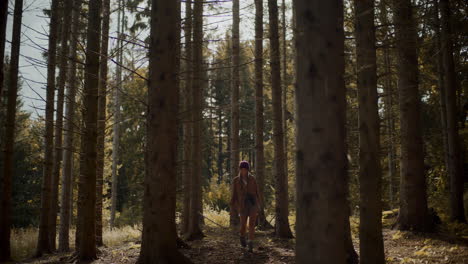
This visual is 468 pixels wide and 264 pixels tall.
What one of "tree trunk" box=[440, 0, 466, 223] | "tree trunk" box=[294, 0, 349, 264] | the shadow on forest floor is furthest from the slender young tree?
"tree trunk" box=[440, 0, 466, 223]

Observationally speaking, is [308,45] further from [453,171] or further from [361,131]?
[453,171]

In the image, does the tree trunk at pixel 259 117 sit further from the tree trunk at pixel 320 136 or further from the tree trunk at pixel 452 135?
the tree trunk at pixel 320 136

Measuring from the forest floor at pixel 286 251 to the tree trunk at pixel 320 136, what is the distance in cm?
504

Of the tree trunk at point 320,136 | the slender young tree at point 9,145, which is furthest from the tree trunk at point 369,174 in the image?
the slender young tree at point 9,145

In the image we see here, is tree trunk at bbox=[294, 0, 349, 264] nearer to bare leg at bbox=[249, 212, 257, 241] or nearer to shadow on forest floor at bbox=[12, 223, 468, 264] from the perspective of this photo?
shadow on forest floor at bbox=[12, 223, 468, 264]

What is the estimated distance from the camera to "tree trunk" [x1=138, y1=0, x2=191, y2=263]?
18.4 ft

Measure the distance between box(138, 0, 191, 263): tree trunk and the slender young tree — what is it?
598 centimetres

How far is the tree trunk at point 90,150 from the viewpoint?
24.1ft

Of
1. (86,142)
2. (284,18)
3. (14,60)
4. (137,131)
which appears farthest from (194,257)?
(137,131)

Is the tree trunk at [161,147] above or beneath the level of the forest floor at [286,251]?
above

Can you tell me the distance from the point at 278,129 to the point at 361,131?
178 inches

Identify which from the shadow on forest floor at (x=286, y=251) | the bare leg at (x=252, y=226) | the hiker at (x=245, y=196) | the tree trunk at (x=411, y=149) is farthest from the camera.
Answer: the tree trunk at (x=411, y=149)

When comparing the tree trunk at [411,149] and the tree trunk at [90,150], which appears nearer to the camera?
the tree trunk at [90,150]

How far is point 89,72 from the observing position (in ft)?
24.5
